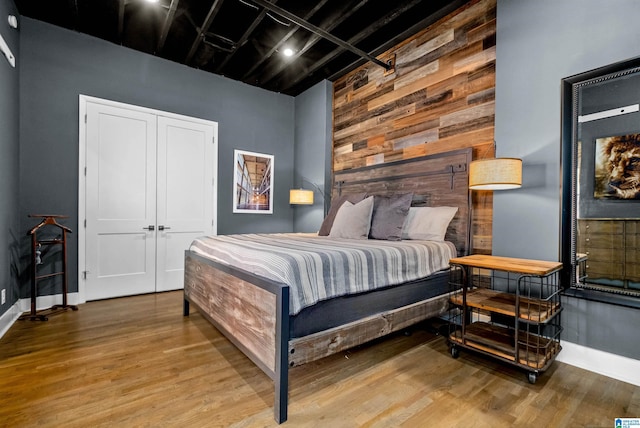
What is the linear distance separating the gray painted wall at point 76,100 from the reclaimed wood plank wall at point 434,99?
1.84 m

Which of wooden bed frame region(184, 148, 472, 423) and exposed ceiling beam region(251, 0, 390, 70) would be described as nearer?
wooden bed frame region(184, 148, 472, 423)

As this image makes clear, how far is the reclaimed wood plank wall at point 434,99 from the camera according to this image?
9.27ft

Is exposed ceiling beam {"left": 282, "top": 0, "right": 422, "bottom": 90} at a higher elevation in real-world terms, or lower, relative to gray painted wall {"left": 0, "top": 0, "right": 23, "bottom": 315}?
higher

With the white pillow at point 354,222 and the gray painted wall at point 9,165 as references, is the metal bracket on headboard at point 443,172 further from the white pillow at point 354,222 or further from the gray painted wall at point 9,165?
the gray painted wall at point 9,165

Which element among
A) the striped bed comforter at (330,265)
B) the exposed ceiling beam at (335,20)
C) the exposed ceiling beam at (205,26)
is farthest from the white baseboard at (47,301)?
the exposed ceiling beam at (335,20)

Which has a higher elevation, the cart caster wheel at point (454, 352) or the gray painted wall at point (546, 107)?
the gray painted wall at point (546, 107)

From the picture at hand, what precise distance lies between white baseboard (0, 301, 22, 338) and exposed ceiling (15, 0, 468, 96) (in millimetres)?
3106

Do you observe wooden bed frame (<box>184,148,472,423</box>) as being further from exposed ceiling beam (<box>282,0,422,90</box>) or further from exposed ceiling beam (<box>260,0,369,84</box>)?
exposed ceiling beam (<box>260,0,369,84</box>)

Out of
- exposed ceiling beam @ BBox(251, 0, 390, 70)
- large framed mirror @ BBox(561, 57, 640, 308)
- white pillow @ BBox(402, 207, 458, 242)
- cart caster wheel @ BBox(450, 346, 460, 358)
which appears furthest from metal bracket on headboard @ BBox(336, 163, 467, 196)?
cart caster wheel @ BBox(450, 346, 460, 358)

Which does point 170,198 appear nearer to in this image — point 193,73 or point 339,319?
point 193,73

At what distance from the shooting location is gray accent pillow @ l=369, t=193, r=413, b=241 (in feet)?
9.48

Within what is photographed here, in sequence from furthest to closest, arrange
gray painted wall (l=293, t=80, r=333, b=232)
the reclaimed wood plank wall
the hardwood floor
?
gray painted wall (l=293, t=80, r=333, b=232)
the reclaimed wood plank wall
the hardwood floor

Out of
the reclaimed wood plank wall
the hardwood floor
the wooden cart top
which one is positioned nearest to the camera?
the hardwood floor

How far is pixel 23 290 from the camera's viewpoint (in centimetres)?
316
